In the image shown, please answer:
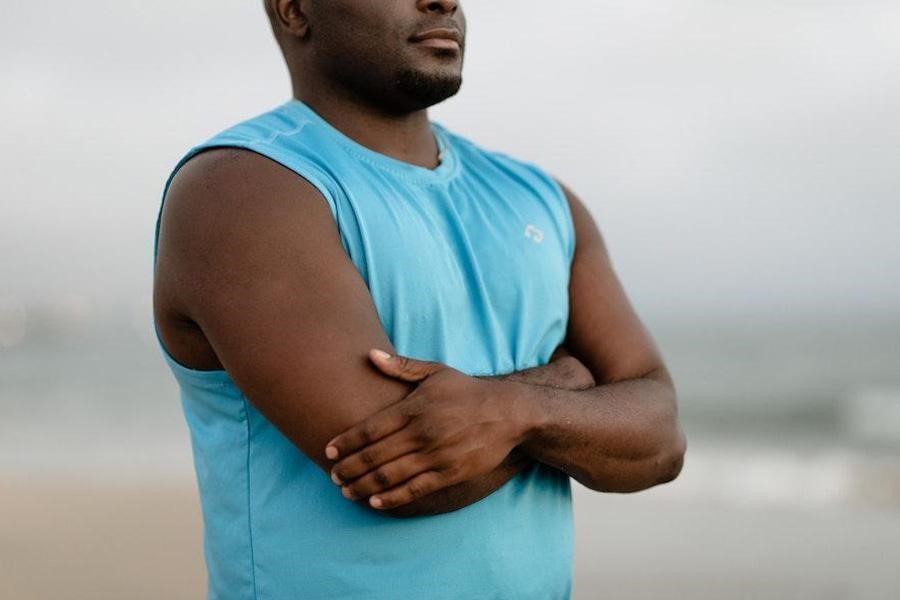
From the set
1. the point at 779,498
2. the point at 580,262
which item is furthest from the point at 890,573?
the point at 580,262

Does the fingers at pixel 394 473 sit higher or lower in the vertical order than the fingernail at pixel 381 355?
lower

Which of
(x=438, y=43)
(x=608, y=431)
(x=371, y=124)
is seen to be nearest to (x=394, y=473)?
(x=608, y=431)

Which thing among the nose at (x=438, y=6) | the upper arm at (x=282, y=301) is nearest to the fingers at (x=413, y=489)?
the upper arm at (x=282, y=301)

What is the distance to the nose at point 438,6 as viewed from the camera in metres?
2.40

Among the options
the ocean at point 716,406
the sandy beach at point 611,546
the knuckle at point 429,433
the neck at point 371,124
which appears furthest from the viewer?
the ocean at point 716,406

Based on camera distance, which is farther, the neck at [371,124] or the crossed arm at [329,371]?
the neck at [371,124]

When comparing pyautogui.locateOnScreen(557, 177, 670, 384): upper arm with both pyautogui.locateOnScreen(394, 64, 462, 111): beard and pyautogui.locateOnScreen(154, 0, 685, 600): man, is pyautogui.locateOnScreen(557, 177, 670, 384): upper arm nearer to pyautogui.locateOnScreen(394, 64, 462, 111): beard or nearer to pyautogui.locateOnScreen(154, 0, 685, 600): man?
pyautogui.locateOnScreen(154, 0, 685, 600): man

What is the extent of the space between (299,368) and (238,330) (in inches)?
4.7

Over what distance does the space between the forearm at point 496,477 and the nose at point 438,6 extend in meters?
0.72

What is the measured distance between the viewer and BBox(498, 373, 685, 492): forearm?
6.81ft

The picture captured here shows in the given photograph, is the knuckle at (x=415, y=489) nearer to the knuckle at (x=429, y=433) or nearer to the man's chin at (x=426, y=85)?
the knuckle at (x=429, y=433)

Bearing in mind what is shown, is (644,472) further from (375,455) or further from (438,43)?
(438,43)

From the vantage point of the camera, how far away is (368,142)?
2430 millimetres

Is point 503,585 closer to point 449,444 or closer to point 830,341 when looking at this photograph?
point 449,444
